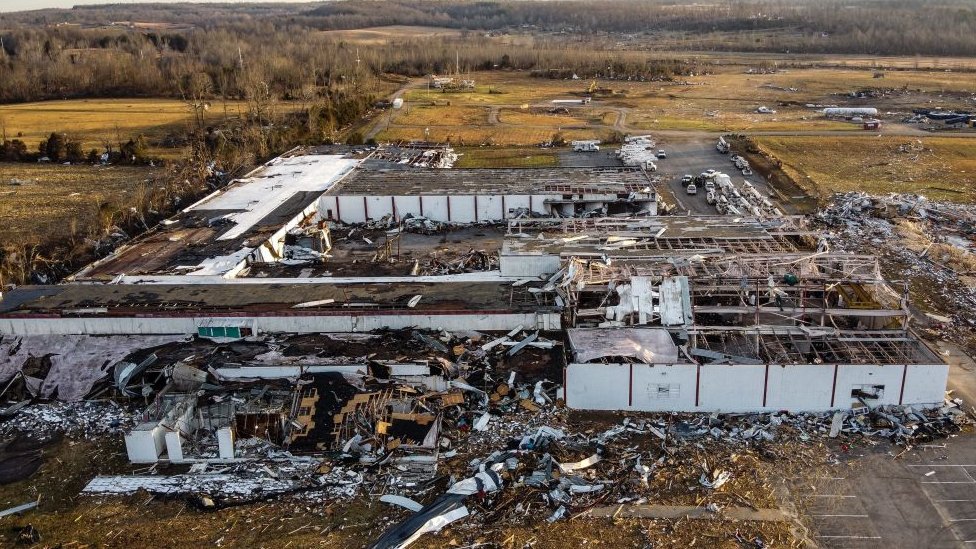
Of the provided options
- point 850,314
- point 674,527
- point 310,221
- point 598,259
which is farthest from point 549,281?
point 310,221

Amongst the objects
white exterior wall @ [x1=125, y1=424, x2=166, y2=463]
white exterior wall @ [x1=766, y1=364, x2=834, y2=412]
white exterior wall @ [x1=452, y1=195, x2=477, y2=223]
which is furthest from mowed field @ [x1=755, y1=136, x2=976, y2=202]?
white exterior wall @ [x1=125, y1=424, x2=166, y2=463]

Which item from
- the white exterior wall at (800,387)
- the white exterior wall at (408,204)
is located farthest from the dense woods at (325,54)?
the white exterior wall at (800,387)

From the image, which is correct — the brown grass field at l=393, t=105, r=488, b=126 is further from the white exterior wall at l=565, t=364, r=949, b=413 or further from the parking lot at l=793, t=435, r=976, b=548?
the parking lot at l=793, t=435, r=976, b=548

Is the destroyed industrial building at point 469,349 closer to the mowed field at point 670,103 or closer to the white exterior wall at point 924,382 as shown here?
the white exterior wall at point 924,382

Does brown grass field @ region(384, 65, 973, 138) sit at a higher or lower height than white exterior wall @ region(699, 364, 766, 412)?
higher

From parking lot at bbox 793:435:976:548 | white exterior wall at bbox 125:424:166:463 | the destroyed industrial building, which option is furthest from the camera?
the destroyed industrial building

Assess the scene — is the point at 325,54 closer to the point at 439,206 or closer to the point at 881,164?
the point at 439,206

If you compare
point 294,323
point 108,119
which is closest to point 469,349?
point 294,323
